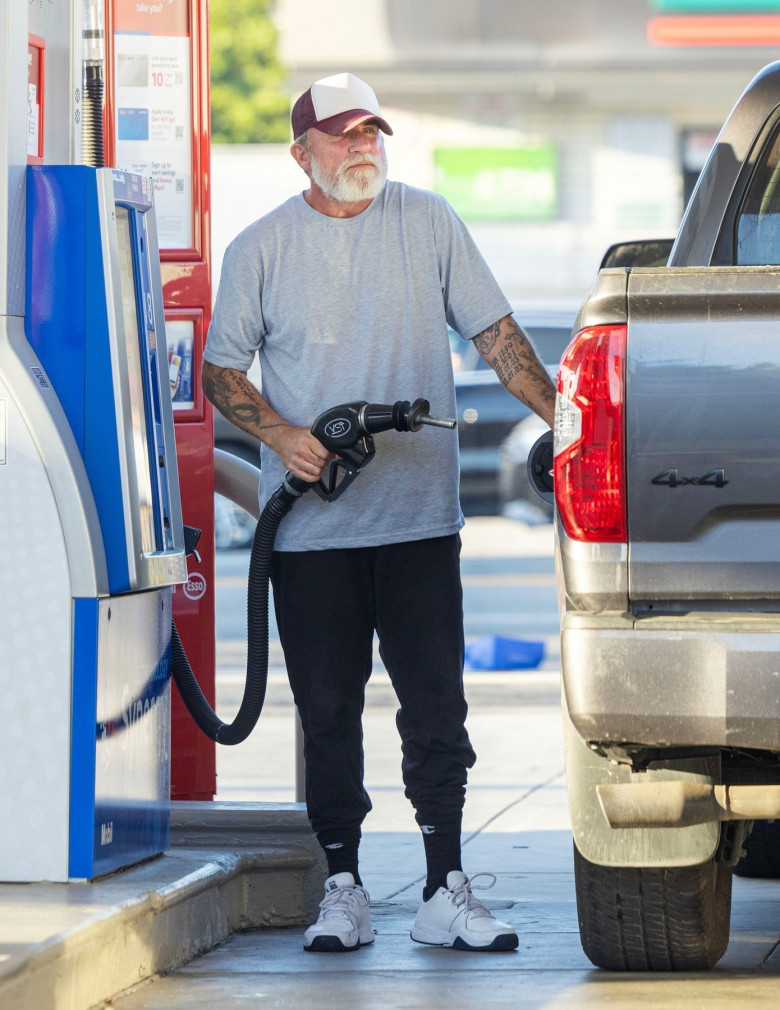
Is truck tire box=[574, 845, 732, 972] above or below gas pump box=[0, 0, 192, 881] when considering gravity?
below

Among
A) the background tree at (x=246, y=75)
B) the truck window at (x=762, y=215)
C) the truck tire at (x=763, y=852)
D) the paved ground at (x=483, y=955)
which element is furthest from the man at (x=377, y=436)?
the background tree at (x=246, y=75)

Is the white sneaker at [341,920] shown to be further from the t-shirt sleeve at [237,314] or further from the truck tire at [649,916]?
the t-shirt sleeve at [237,314]

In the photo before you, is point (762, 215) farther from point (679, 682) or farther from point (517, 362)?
point (679, 682)

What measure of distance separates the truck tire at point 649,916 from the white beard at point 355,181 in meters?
1.71

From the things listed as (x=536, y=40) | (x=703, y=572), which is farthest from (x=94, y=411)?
(x=536, y=40)

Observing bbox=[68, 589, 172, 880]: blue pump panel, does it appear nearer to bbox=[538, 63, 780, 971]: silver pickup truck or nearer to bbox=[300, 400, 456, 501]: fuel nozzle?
bbox=[300, 400, 456, 501]: fuel nozzle

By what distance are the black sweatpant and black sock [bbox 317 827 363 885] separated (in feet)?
0.05

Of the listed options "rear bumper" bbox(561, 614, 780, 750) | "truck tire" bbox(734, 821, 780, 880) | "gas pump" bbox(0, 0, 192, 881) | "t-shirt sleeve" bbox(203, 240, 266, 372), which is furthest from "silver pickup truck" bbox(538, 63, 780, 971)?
"truck tire" bbox(734, 821, 780, 880)

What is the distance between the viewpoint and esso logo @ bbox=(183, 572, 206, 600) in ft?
16.3

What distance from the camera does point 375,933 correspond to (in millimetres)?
4469

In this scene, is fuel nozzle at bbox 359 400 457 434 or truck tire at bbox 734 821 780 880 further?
truck tire at bbox 734 821 780 880

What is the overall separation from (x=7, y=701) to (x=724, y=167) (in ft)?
6.81

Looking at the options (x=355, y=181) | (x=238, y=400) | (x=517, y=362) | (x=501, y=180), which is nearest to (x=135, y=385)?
(x=238, y=400)

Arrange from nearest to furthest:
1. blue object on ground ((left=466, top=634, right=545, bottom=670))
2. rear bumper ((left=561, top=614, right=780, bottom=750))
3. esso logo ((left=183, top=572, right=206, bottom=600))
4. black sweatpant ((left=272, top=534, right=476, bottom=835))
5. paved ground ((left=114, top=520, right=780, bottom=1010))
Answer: rear bumper ((left=561, top=614, right=780, bottom=750)) < paved ground ((left=114, top=520, right=780, bottom=1010)) < black sweatpant ((left=272, top=534, right=476, bottom=835)) < esso logo ((left=183, top=572, right=206, bottom=600)) < blue object on ground ((left=466, top=634, right=545, bottom=670))
